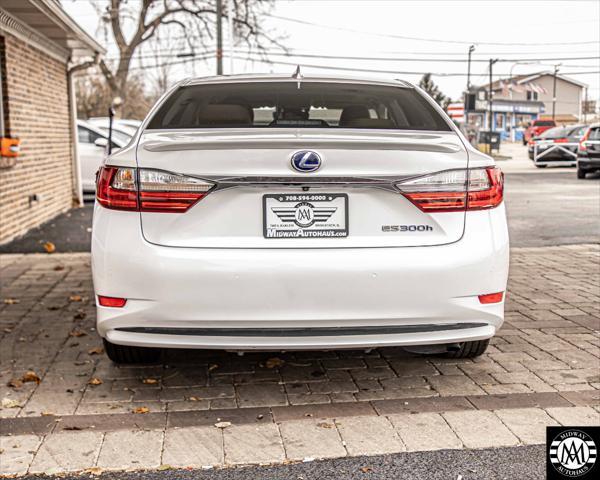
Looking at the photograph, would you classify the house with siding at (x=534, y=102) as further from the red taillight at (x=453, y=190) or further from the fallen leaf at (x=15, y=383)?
the fallen leaf at (x=15, y=383)

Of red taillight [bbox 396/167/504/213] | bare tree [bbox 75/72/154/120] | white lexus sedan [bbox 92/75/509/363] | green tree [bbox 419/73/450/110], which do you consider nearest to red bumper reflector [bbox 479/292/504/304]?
white lexus sedan [bbox 92/75/509/363]

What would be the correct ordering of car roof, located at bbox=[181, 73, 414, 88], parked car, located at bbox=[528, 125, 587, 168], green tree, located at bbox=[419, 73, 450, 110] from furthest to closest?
green tree, located at bbox=[419, 73, 450, 110], parked car, located at bbox=[528, 125, 587, 168], car roof, located at bbox=[181, 73, 414, 88]

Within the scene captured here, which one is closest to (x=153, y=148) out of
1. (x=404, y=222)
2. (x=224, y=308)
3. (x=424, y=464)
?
(x=224, y=308)

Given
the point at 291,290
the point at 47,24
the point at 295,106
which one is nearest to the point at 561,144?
the point at 47,24

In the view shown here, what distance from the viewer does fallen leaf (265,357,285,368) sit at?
176 inches

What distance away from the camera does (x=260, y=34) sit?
36344 mm

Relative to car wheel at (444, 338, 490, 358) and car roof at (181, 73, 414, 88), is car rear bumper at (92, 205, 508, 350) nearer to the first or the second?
car wheel at (444, 338, 490, 358)

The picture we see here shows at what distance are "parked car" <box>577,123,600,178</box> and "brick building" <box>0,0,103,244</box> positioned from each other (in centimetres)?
1275

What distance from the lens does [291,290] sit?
11.2 ft

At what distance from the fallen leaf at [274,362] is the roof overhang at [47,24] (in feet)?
20.4

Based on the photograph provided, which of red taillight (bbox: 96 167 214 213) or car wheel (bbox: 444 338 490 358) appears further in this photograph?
car wheel (bbox: 444 338 490 358)

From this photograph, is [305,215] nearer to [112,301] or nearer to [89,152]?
[112,301]

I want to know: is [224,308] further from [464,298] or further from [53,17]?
[53,17]

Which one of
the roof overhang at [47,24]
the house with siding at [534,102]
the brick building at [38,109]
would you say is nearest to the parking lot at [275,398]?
the brick building at [38,109]
